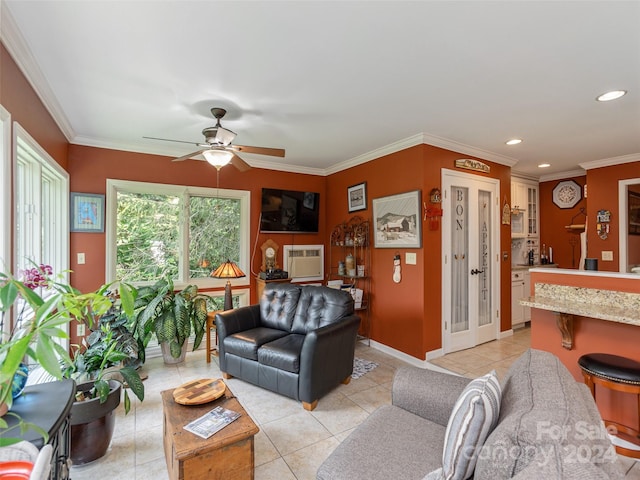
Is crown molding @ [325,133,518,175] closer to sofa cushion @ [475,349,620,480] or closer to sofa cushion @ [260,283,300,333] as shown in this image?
sofa cushion @ [260,283,300,333]

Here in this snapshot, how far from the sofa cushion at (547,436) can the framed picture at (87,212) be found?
4.13 metres

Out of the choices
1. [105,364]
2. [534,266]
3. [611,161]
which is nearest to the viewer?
[105,364]

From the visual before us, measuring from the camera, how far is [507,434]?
0.98 metres

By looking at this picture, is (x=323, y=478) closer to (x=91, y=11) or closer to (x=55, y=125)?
(x=91, y=11)

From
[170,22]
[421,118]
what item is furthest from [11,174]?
[421,118]

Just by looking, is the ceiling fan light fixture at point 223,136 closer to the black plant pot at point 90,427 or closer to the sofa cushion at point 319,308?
the sofa cushion at point 319,308

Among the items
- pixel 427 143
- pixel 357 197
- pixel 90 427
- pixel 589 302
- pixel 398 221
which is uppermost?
pixel 427 143

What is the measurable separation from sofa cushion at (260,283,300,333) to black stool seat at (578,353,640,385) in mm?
2477

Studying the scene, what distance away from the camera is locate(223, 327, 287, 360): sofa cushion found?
299 cm

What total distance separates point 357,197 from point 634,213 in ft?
13.0

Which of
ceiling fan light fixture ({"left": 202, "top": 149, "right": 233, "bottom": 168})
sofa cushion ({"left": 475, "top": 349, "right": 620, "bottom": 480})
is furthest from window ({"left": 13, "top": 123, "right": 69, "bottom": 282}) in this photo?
sofa cushion ({"left": 475, "top": 349, "right": 620, "bottom": 480})

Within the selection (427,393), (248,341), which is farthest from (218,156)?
(427,393)

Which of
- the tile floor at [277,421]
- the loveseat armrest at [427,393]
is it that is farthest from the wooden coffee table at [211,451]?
the loveseat armrest at [427,393]

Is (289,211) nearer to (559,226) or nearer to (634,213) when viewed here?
(559,226)
